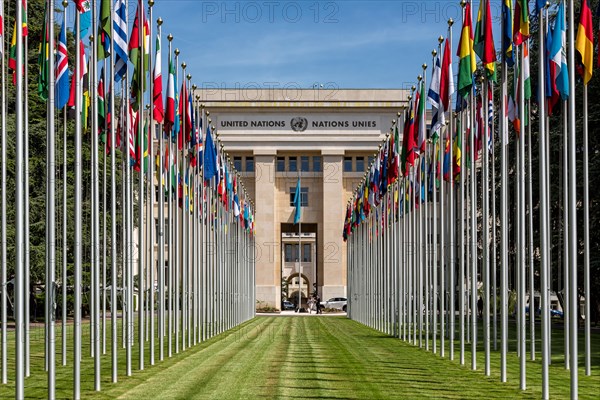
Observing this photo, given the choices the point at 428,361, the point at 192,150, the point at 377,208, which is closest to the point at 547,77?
the point at 428,361

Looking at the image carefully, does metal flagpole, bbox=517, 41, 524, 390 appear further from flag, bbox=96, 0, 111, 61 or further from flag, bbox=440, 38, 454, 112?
flag, bbox=96, 0, 111, 61

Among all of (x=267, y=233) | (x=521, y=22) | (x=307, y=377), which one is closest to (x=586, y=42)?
(x=521, y=22)

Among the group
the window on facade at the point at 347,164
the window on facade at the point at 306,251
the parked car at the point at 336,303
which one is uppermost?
the window on facade at the point at 347,164

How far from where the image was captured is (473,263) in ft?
94.5

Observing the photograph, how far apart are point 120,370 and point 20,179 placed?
1241 cm

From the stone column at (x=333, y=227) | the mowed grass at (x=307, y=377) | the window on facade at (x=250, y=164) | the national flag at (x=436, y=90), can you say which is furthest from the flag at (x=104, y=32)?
the window on facade at (x=250, y=164)

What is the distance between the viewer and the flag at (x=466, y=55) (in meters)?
28.3

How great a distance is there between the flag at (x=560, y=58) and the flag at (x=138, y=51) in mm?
10731

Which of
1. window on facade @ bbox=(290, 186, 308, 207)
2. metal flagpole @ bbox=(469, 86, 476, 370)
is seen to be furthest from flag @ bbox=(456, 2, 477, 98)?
window on facade @ bbox=(290, 186, 308, 207)

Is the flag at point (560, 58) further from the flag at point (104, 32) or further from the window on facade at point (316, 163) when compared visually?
the window on facade at point (316, 163)

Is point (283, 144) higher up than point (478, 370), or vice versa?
point (283, 144)

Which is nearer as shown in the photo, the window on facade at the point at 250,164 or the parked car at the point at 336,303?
the parked car at the point at 336,303

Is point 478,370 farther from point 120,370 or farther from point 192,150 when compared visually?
point 192,150

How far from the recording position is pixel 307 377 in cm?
2564
